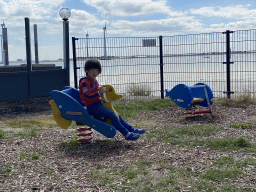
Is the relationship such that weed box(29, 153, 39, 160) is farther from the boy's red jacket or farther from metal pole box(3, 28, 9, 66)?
metal pole box(3, 28, 9, 66)

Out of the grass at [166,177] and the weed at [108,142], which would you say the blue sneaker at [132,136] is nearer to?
the weed at [108,142]

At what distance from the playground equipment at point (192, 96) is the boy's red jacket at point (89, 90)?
2733 millimetres

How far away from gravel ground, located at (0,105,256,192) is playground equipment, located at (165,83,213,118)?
33.9 inches

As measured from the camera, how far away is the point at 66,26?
9469 millimetres

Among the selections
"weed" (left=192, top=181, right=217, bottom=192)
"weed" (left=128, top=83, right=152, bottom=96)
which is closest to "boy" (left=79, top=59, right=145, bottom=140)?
"weed" (left=192, top=181, right=217, bottom=192)

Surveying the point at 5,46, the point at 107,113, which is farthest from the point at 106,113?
the point at 5,46

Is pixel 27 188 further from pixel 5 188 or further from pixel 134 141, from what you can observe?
pixel 134 141

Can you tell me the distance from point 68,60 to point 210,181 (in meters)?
7.14

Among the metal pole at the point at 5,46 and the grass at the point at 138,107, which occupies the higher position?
the metal pole at the point at 5,46

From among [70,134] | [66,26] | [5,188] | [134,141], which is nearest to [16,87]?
[66,26]

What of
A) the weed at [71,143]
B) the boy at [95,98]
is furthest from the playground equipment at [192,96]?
the weed at [71,143]

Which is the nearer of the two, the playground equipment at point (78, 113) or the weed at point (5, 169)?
the weed at point (5, 169)

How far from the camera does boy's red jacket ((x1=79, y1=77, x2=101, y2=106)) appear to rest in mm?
5145

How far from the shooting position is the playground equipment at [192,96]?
7.24 metres
